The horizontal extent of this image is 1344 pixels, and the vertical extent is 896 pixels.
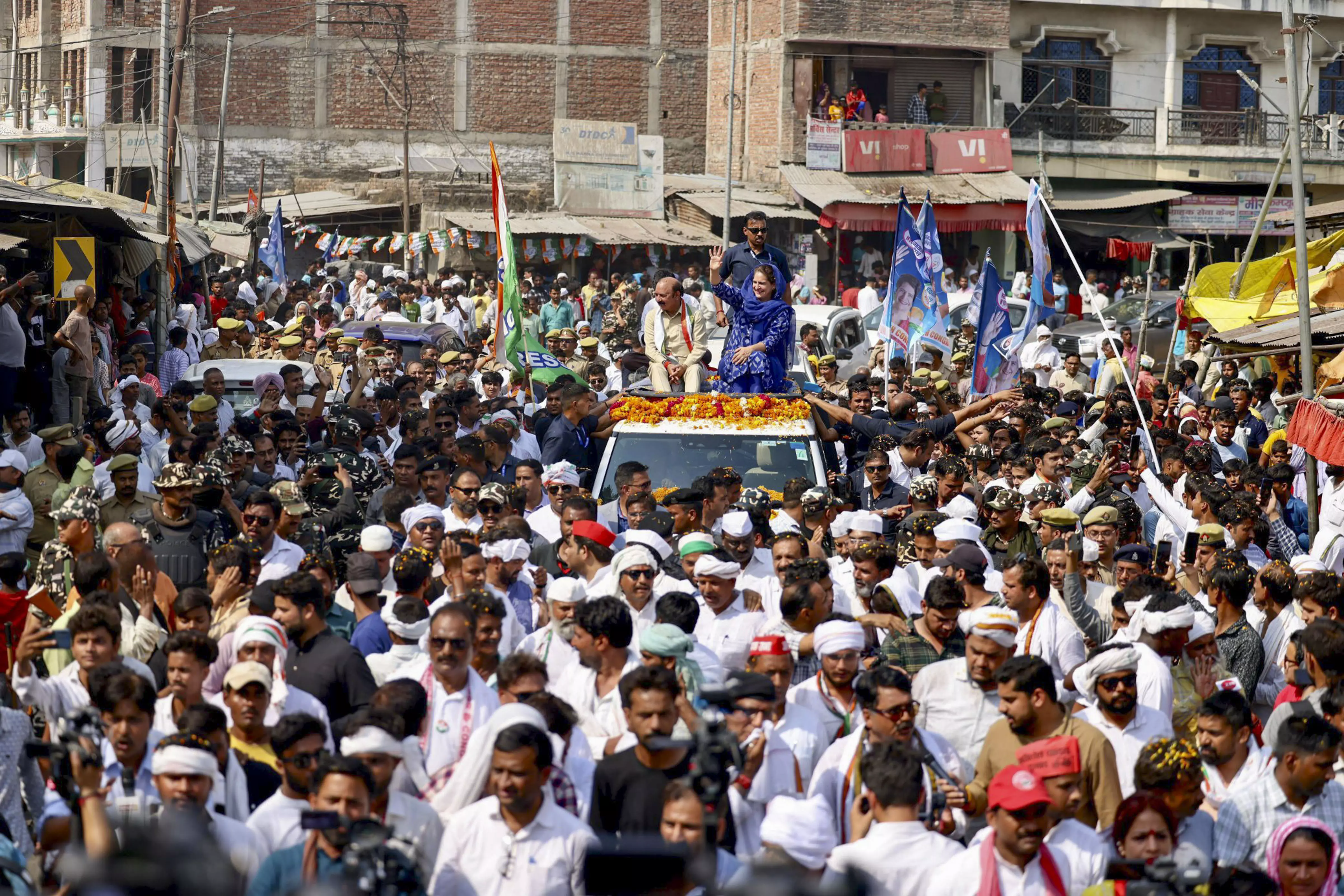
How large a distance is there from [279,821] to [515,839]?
2.42ft

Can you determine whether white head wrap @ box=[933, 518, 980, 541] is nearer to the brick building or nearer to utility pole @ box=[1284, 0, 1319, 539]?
utility pole @ box=[1284, 0, 1319, 539]

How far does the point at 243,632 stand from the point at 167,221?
16.1 metres

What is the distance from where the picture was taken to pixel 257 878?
4.71 m

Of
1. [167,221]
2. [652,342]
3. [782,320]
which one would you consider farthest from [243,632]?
[167,221]

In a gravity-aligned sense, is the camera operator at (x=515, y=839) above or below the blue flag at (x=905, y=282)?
below

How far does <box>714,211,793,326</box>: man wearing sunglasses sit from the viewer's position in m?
11.6

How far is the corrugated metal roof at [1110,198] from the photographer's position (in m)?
36.3

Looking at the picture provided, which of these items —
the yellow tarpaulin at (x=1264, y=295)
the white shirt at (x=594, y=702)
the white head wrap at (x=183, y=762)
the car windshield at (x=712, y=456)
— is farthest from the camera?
the yellow tarpaulin at (x=1264, y=295)

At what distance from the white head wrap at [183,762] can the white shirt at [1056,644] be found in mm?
3418

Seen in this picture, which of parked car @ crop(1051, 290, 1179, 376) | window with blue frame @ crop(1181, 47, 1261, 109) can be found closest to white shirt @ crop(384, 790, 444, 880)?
parked car @ crop(1051, 290, 1179, 376)

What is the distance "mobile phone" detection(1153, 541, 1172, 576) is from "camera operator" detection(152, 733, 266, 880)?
5263 mm

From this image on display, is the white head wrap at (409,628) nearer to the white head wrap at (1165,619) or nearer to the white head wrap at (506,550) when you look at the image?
the white head wrap at (506,550)

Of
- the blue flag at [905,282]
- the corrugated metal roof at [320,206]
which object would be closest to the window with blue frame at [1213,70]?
the corrugated metal roof at [320,206]

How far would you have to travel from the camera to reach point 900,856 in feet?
16.4
